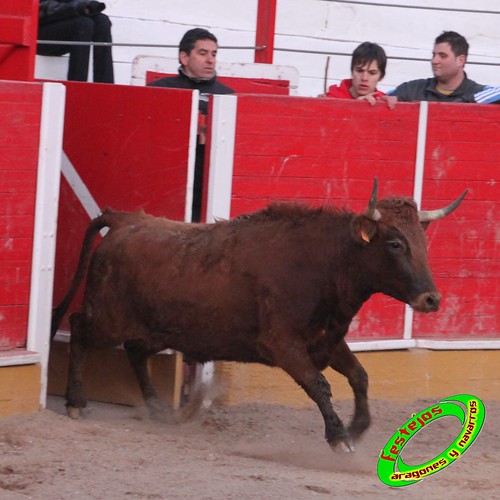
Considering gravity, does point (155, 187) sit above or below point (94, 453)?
above

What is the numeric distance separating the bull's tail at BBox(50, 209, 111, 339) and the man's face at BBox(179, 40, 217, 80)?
1.06 m

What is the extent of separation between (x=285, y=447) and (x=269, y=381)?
84 centimetres

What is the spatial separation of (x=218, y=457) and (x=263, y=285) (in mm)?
870

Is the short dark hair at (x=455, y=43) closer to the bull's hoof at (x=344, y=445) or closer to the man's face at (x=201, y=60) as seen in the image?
the man's face at (x=201, y=60)

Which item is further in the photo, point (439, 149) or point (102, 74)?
point (102, 74)

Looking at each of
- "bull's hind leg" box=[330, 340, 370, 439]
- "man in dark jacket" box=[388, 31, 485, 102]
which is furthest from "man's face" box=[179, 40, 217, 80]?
"bull's hind leg" box=[330, 340, 370, 439]

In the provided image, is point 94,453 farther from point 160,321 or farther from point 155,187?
point 155,187

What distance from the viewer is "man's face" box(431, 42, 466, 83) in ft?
25.6

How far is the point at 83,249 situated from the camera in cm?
704

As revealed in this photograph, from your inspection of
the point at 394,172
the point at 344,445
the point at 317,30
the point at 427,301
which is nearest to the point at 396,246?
the point at 427,301

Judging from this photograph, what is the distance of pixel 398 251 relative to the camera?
6.01 m

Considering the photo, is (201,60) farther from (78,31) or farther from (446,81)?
(78,31)

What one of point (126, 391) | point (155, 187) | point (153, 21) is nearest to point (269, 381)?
point (126, 391)

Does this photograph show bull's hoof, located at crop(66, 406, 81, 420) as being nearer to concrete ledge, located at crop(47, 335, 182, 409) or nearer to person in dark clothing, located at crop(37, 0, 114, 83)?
concrete ledge, located at crop(47, 335, 182, 409)
